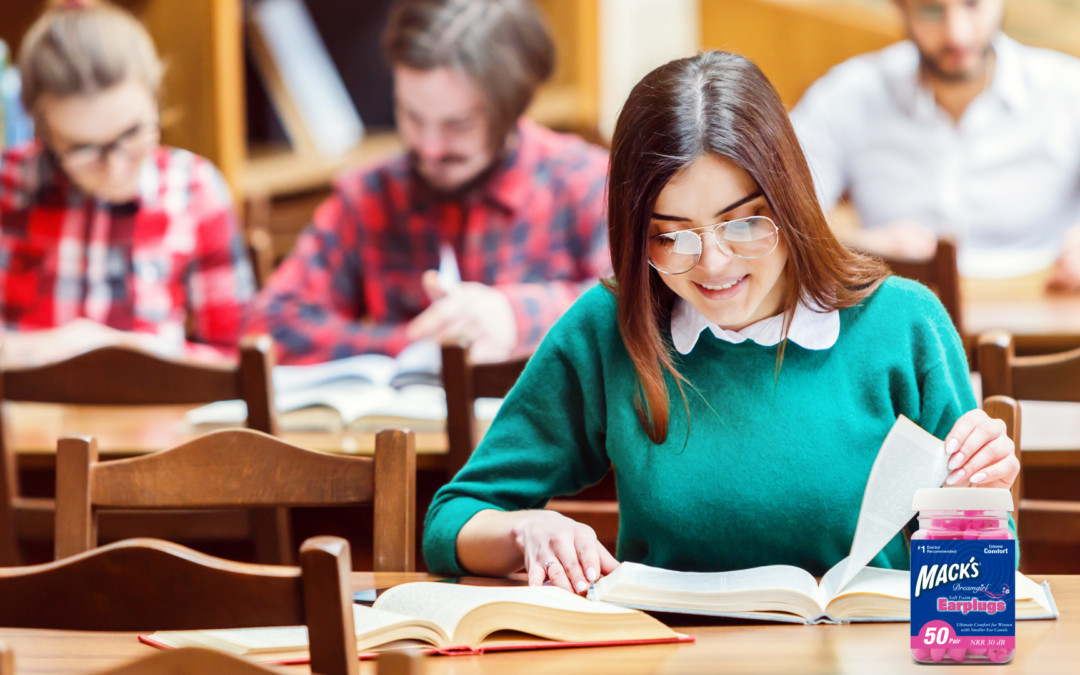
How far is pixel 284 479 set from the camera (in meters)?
1.14

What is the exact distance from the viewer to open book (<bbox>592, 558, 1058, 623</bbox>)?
2.98ft

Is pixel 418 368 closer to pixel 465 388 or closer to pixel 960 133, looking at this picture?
pixel 465 388

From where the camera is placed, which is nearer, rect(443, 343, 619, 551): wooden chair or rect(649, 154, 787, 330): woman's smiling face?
rect(649, 154, 787, 330): woman's smiling face

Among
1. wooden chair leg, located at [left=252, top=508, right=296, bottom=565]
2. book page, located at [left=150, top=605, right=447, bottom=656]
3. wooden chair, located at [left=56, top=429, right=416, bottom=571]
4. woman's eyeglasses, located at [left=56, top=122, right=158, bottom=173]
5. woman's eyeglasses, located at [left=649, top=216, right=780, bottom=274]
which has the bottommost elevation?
Result: wooden chair leg, located at [left=252, top=508, right=296, bottom=565]

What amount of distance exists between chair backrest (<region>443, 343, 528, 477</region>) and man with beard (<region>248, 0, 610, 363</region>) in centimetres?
83

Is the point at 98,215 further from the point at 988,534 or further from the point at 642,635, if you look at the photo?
the point at 988,534

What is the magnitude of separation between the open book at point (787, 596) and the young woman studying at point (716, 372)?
0.08m

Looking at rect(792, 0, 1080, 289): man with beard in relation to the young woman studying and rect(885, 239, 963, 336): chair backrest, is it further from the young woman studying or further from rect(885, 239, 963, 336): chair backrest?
the young woman studying

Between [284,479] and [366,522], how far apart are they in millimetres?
569

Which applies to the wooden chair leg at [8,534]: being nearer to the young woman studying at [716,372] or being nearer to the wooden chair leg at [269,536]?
the wooden chair leg at [269,536]

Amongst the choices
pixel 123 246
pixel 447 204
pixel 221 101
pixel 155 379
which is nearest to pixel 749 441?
pixel 155 379

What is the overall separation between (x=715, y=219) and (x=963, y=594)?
1.36 feet

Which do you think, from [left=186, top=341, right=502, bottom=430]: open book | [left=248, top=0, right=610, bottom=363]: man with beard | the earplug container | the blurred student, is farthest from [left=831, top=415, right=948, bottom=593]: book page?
the blurred student

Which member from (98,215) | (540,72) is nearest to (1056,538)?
(540,72)
